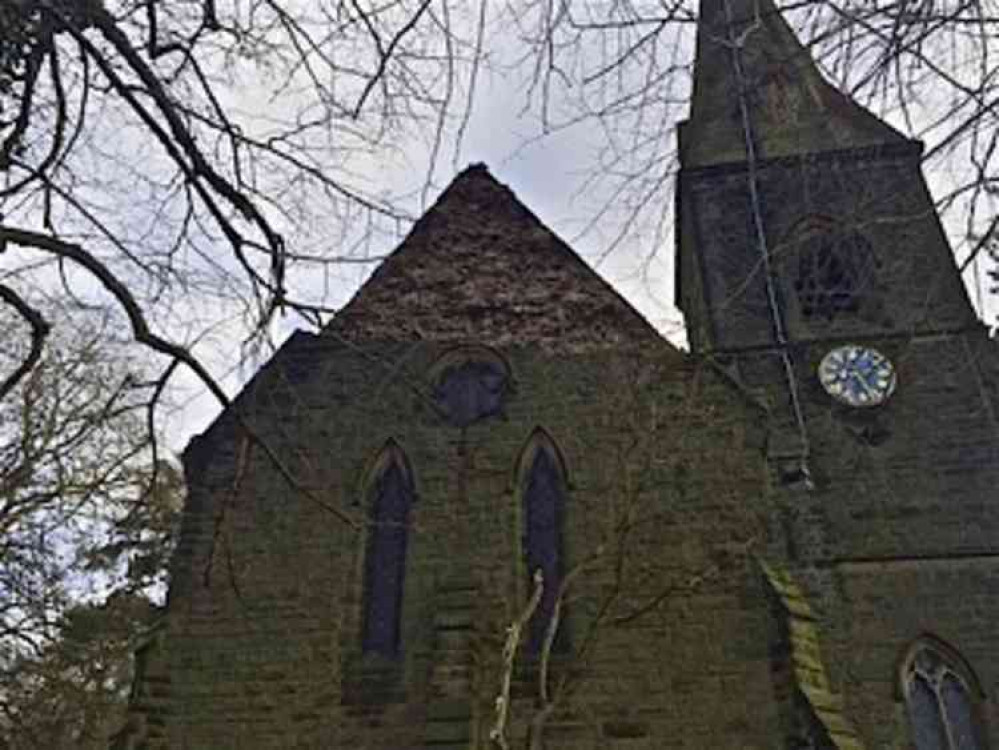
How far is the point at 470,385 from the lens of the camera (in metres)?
11.5

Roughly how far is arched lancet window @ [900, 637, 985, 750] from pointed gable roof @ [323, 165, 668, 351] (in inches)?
231

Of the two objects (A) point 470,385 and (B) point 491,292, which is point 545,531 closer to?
(A) point 470,385

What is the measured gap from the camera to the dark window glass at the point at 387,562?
9875mm

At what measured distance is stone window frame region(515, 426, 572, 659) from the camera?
9.60 m

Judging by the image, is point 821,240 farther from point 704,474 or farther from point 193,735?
point 193,735

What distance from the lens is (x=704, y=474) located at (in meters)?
10.4

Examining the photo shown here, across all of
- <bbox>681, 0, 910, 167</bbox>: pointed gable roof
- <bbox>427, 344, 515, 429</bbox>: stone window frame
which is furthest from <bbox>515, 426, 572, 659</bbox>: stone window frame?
<bbox>681, 0, 910, 167</bbox>: pointed gable roof

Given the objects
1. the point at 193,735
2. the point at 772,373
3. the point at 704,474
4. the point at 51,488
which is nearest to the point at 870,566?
the point at 772,373

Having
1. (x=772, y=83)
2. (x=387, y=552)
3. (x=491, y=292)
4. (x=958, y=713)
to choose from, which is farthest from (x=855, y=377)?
(x=772, y=83)

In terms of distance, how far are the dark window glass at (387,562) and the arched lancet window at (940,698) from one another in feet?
23.8

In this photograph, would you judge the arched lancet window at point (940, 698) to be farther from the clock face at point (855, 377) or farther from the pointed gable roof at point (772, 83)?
Answer: the pointed gable roof at point (772, 83)

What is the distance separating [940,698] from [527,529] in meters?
6.62

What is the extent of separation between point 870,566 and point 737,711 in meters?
6.54

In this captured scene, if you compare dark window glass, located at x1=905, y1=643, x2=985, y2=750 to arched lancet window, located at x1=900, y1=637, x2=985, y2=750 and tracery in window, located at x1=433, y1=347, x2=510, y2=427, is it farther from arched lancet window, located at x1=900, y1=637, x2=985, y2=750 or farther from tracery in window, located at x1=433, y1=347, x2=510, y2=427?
tracery in window, located at x1=433, y1=347, x2=510, y2=427
